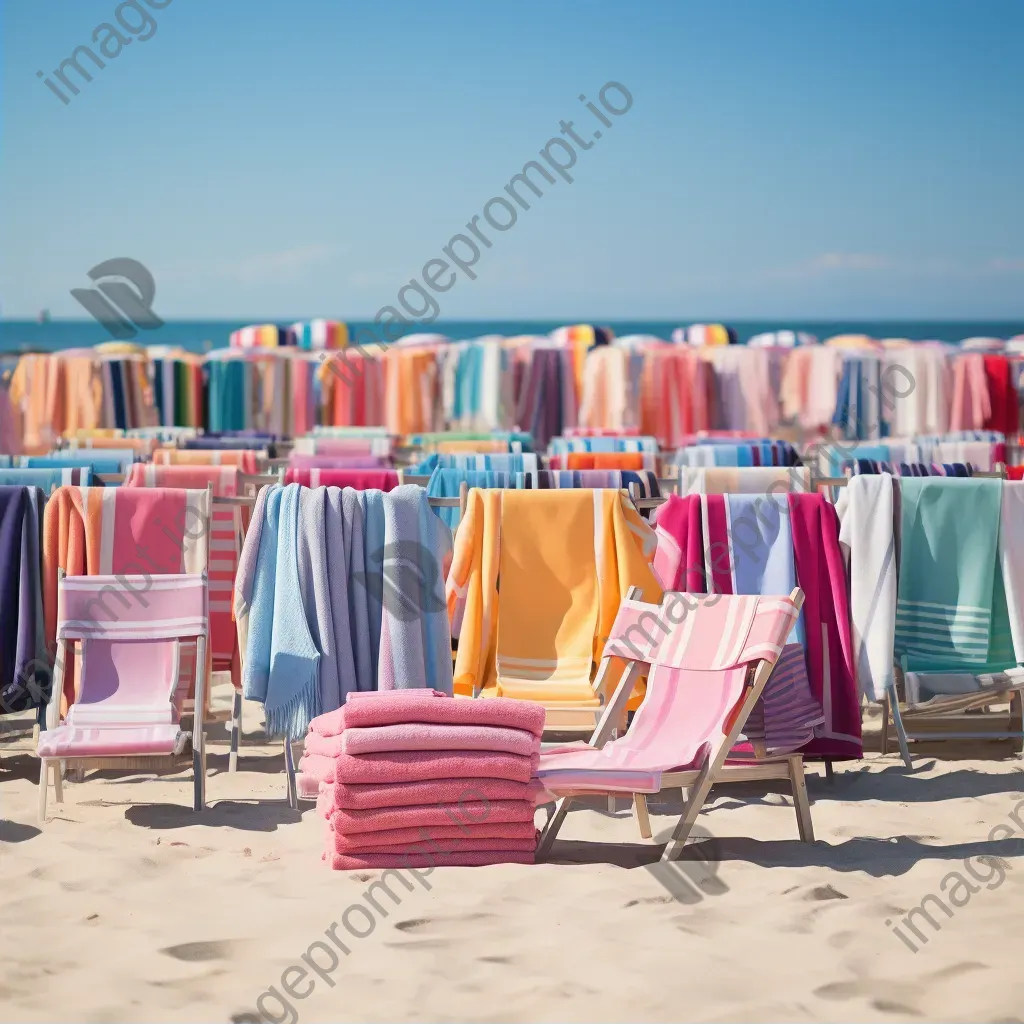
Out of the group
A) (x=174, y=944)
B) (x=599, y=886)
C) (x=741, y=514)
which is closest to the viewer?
(x=174, y=944)

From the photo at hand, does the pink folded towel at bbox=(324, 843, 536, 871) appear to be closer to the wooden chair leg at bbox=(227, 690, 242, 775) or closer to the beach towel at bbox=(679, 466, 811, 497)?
the wooden chair leg at bbox=(227, 690, 242, 775)

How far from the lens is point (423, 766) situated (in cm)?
409

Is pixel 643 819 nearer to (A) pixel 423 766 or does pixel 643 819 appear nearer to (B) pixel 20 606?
(A) pixel 423 766

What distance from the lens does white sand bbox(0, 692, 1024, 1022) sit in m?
3.17

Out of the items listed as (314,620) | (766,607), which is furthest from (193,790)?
(766,607)

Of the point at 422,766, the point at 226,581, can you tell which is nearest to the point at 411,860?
the point at 422,766

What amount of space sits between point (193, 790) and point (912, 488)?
2917 millimetres

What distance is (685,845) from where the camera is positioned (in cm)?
441

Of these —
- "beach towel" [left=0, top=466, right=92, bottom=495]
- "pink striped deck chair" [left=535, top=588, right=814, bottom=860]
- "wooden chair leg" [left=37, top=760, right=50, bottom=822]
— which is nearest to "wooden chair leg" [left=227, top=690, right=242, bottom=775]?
"wooden chair leg" [left=37, top=760, right=50, bottom=822]

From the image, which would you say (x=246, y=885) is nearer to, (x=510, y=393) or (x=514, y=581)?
(x=514, y=581)

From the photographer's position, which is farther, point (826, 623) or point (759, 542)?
point (759, 542)

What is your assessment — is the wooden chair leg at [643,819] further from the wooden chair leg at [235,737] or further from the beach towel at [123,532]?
the beach towel at [123,532]

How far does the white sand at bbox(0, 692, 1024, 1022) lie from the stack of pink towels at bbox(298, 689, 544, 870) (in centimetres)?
9

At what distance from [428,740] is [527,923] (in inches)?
26.3
